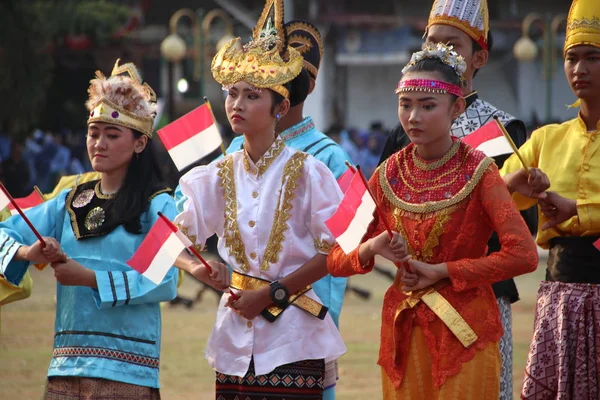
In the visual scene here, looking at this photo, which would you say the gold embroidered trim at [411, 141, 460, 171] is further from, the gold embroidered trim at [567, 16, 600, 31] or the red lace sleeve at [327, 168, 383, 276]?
the gold embroidered trim at [567, 16, 600, 31]

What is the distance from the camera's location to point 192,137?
17.5 ft

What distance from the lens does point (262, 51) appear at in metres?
4.80

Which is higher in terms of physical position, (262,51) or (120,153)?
(262,51)

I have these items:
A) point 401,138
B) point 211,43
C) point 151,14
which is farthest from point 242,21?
point 401,138

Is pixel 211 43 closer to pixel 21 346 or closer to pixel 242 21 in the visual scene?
pixel 242 21

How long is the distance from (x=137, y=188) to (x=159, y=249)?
0.67 meters

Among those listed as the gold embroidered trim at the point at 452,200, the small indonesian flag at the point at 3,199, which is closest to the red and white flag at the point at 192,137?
the small indonesian flag at the point at 3,199

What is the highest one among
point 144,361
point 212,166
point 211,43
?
point 212,166

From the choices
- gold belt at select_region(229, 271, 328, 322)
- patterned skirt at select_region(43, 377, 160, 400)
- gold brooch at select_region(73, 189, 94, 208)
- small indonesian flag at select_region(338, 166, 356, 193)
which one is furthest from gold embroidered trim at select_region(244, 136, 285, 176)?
patterned skirt at select_region(43, 377, 160, 400)

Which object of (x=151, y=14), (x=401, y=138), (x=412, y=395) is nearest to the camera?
(x=412, y=395)

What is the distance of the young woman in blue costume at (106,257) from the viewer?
487 cm

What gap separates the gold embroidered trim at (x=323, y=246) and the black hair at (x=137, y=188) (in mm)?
857

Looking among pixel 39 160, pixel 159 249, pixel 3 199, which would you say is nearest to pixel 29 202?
pixel 3 199

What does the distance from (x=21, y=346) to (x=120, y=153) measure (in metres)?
5.87
